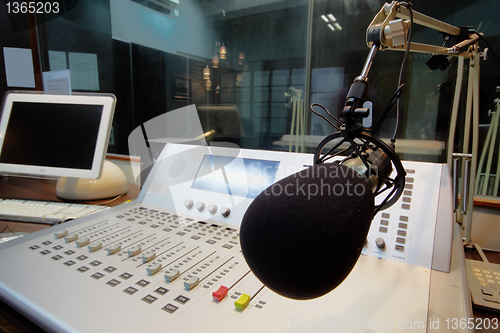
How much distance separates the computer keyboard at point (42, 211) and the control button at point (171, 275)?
1.63 feet

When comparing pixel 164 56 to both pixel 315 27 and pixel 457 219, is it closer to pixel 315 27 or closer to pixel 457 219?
pixel 315 27

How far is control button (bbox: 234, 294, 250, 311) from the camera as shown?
0.36 meters

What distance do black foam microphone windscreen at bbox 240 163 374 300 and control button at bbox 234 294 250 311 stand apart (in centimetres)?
14

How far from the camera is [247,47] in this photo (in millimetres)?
1865

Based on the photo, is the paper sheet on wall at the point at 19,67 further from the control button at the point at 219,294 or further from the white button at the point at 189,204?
the control button at the point at 219,294

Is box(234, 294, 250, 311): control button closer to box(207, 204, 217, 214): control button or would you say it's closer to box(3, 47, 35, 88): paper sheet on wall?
box(207, 204, 217, 214): control button

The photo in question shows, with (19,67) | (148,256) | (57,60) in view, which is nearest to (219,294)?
(148,256)

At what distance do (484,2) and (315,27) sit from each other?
0.77 meters

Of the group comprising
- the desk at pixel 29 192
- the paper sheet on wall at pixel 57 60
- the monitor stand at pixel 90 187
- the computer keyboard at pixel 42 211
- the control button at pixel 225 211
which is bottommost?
the desk at pixel 29 192

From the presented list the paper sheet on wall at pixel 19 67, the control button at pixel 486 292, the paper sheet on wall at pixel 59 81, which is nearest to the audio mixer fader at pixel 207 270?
the control button at pixel 486 292

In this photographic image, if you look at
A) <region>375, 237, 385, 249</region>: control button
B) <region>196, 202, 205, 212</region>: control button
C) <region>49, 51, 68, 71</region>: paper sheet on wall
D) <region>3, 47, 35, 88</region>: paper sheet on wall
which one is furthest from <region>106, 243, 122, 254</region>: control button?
<region>49, 51, 68, 71</region>: paper sheet on wall

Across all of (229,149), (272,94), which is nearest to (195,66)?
(272,94)

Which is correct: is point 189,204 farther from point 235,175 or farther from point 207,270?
point 207,270
